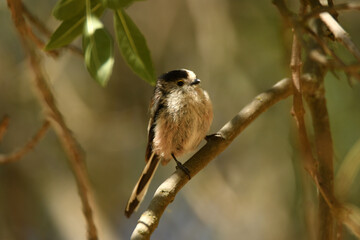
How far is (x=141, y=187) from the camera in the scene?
335 cm

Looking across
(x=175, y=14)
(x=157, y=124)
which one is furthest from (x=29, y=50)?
(x=175, y=14)

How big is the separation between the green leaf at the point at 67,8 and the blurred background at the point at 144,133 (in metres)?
3.29

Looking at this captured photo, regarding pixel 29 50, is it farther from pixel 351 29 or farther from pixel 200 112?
pixel 351 29

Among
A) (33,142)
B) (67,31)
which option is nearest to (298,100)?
(67,31)

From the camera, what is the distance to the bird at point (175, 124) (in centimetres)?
330

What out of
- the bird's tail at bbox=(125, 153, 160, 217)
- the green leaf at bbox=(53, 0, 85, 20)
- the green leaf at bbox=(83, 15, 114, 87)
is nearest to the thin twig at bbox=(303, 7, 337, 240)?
the green leaf at bbox=(83, 15, 114, 87)

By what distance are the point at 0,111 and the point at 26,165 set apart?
672mm

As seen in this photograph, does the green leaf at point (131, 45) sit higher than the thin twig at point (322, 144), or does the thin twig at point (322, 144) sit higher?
the green leaf at point (131, 45)

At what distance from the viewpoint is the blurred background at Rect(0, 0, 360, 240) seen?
529 cm

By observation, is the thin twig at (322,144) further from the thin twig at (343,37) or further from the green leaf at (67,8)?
the green leaf at (67,8)

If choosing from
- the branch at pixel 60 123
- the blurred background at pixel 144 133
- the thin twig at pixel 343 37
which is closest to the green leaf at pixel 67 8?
the branch at pixel 60 123

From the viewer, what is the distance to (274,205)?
537 cm

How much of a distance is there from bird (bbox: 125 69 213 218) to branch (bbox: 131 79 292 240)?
714mm

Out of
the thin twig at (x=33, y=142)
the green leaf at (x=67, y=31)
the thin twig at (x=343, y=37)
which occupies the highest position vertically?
the green leaf at (x=67, y=31)
